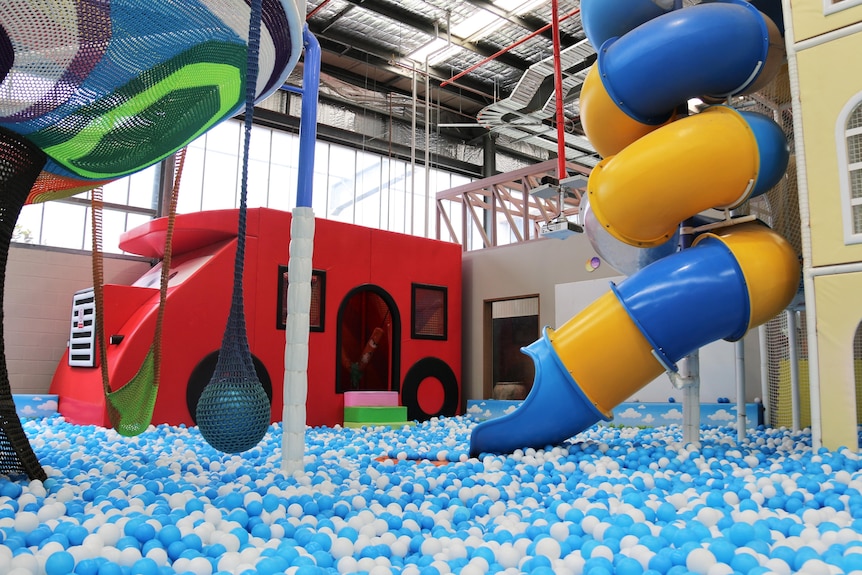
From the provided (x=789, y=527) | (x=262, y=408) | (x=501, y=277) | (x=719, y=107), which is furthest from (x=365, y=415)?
(x=789, y=527)

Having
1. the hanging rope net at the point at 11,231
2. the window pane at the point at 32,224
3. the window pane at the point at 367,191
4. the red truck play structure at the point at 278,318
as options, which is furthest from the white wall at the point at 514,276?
the window pane at the point at 32,224

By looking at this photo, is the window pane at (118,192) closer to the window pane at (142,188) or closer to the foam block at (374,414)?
the window pane at (142,188)

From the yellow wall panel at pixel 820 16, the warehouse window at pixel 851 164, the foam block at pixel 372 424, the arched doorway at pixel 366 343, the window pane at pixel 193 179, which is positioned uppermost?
the window pane at pixel 193 179

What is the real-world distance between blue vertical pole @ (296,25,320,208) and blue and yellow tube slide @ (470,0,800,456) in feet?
4.46

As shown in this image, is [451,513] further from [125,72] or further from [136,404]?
[125,72]

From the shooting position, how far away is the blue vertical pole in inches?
109

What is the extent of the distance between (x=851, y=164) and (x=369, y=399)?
3958mm

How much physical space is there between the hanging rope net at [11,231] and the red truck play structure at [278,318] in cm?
236

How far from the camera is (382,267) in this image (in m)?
6.23

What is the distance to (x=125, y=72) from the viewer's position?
94.8 inches

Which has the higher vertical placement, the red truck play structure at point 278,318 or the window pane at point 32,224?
the window pane at point 32,224

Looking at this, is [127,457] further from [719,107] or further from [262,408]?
[719,107]

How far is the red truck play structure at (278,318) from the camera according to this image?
16.1 ft

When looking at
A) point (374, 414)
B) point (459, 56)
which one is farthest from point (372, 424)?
point (459, 56)
